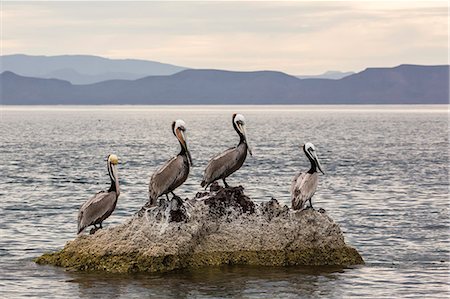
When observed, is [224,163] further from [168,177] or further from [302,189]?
[302,189]

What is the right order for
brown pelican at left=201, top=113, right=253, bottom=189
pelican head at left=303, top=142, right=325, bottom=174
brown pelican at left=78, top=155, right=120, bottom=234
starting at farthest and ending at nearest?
pelican head at left=303, top=142, right=325, bottom=174 → brown pelican at left=201, top=113, right=253, bottom=189 → brown pelican at left=78, top=155, right=120, bottom=234

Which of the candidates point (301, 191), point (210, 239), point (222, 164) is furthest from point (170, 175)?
point (301, 191)

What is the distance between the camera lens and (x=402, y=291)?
21969 millimetres

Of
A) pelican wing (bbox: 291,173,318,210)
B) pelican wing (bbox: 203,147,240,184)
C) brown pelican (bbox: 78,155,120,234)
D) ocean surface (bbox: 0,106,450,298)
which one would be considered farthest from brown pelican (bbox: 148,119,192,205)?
pelican wing (bbox: 291,173,318,210)

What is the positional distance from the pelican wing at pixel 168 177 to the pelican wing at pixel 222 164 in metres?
1.10

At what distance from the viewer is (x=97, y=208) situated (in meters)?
24.0

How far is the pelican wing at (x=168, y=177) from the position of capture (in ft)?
75.9

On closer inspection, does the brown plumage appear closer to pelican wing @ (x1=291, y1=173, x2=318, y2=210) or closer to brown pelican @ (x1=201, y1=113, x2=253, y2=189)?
brown pelican @ (x1=201, y1=113, x2=253, y2=189)

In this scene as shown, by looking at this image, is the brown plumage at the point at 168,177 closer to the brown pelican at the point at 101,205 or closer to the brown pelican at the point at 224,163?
the brown pelican at the point at 224,163

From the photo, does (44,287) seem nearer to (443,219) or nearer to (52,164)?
(443,219)

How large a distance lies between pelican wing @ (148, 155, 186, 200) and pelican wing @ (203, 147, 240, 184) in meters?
1.10

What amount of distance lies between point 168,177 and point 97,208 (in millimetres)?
2035

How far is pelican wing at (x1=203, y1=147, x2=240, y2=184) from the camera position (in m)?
24.2

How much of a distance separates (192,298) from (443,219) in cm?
1601
